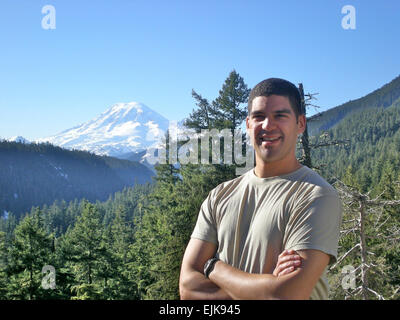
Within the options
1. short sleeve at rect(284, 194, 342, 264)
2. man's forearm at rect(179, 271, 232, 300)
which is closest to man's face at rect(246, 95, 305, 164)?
short sleeve at rect(284, 194, 342, 264)

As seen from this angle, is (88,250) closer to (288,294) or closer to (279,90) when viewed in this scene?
(288,294)

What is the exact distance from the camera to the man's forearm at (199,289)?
9.03ft

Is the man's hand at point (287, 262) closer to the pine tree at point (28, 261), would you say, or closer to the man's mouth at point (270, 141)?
the man's mouth at point (270, 141)

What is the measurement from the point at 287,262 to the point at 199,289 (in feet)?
2.47

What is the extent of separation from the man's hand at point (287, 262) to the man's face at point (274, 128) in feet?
2.21

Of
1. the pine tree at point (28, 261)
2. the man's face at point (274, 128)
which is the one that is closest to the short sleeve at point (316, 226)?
the man's face at point (274, 128)

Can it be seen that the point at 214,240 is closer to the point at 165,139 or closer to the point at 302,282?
the point at 302,282

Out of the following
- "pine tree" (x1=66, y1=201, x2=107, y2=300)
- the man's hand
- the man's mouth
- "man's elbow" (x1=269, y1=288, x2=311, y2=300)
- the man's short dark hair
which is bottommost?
"pine tree" (x1=66, y1=201, x2=107, y2=300)

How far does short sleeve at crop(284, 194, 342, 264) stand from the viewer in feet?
8.27

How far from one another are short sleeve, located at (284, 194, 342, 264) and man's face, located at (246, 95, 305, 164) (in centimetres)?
41

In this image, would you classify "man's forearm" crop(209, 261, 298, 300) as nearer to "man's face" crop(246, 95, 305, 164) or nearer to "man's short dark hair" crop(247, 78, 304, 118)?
"man's face" crop(246, 95, 305, 164)

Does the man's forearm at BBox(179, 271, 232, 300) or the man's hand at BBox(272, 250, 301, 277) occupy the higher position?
the man's hand at BBox(272, 250, 301, 277)

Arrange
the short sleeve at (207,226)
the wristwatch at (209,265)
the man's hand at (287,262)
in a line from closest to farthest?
the man's hand at (287,262), the wristwatch at (209,265), the short sleeve at (207,226)
